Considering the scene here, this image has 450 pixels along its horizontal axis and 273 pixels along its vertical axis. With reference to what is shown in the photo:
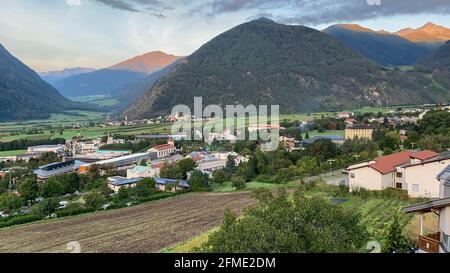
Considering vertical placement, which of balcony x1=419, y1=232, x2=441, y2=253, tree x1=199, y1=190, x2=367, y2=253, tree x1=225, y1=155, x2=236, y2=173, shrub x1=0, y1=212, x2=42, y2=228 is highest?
tree x1=199, y1=190, x2=367, y2=253

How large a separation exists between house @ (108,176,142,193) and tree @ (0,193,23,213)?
223cm

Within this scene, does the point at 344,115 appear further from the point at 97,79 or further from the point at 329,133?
the point at 97,79

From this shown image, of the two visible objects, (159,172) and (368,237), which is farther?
(159,172)

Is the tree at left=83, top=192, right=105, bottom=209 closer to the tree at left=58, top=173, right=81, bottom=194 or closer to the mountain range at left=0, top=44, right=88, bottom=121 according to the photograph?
the tree at left=58, top=173, right=81, bottom=194

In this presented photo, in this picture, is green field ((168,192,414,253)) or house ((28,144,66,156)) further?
house ((28,144,66,156))

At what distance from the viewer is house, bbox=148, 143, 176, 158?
1477 cm

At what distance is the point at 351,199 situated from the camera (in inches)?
287

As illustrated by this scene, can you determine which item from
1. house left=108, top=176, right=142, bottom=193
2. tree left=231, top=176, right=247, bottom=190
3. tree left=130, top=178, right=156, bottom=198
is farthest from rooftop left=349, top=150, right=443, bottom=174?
house left=108, top=176, right=142, bottom=193

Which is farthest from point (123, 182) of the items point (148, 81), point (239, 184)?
point (148, 81)

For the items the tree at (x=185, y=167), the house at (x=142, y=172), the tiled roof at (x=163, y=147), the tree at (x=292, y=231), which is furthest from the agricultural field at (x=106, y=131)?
the tree at (x=292, y=231)

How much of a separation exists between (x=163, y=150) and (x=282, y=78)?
699 centimetres
